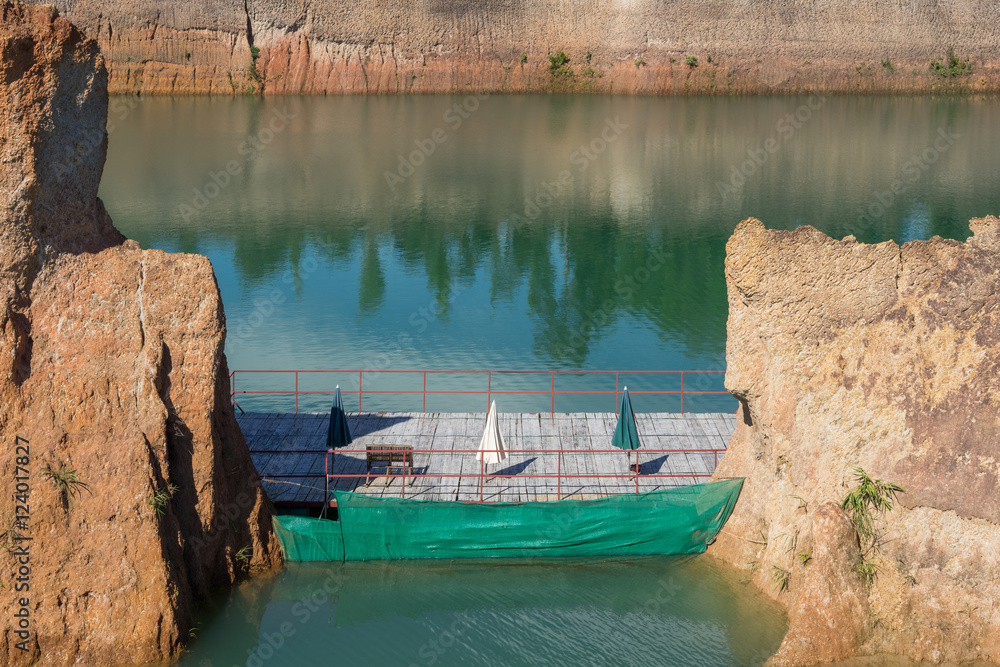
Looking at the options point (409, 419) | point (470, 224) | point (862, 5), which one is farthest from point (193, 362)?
point (862, 5)

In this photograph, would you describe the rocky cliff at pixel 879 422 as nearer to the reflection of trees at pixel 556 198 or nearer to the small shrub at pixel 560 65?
the reflection of trees at pixel 556 198

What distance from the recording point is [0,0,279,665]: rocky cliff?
16.2m

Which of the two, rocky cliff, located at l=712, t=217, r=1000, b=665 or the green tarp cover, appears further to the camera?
the green tarp cover

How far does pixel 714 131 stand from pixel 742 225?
67.9 m

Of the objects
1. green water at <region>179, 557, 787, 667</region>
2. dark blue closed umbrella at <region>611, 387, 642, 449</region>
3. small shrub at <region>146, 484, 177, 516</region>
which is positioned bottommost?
green water at <region>179, 557, 787, 667</region>

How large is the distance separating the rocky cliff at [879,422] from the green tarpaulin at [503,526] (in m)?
2.07
